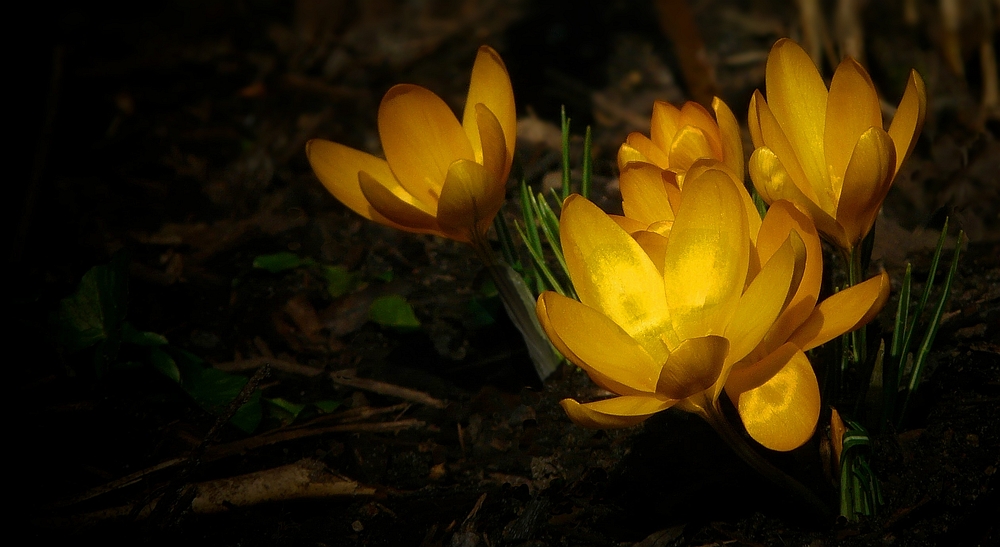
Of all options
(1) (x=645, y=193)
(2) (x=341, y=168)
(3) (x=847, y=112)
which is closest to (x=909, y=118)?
(3) (x=847, y=112)

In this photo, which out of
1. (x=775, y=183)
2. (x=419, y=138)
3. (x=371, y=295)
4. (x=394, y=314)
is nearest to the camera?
(x=775, y=183)

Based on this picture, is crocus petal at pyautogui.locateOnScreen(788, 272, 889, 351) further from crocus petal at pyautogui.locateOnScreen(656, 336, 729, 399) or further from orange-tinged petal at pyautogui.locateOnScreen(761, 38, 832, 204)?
orange-tinged petal at pyautogui.locateOnScreen(761, 38, 832, 204)

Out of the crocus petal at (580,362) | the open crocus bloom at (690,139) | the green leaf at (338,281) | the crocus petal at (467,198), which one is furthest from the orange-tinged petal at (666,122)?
the green leaf at (338,281)

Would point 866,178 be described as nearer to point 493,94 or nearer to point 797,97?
point 797,97

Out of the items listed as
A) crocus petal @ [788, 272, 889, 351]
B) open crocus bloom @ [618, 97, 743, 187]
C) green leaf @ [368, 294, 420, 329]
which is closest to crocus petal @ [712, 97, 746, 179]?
open crocus bloom @ [618, 97, 743, 187]

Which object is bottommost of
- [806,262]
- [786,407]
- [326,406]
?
[326,406]

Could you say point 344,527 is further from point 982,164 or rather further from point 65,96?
point 65,96
